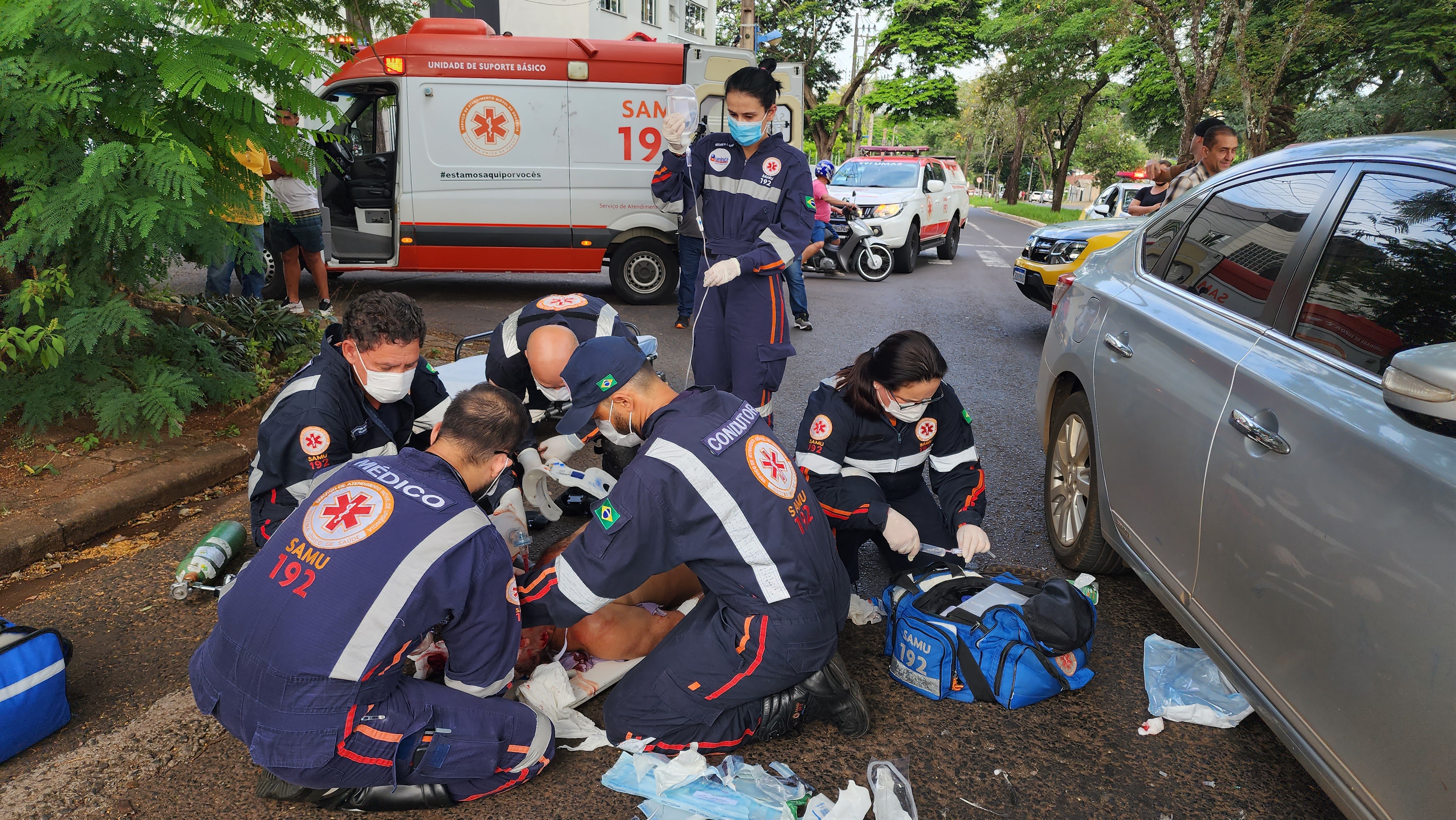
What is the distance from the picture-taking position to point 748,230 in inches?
169

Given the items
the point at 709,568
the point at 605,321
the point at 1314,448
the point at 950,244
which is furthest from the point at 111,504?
the point at 950,244

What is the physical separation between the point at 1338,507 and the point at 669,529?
1.47 metres

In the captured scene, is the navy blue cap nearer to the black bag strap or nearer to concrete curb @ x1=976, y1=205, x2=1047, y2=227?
the black bag strap

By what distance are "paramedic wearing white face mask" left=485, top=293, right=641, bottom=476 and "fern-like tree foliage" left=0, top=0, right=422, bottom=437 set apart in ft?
5.30

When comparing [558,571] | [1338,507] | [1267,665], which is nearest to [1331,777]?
[1267,665]

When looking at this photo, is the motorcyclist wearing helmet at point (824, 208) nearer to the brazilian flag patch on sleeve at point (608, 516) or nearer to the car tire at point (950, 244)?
the car tire at point (950, 244)

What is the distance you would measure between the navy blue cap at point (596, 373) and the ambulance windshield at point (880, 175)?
11.2m

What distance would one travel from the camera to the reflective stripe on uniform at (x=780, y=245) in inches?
163

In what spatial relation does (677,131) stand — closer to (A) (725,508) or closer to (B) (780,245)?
(B) (780,245)

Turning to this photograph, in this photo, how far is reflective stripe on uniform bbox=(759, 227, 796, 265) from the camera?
163 inches

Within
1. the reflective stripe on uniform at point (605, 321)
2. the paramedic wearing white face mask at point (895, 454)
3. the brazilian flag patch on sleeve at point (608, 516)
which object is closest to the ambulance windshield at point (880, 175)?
the reflective stripe on uniform at point (605, 321)

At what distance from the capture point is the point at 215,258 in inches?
174

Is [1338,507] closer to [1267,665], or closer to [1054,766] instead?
[1267,665]

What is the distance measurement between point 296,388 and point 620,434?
46.8 inches
